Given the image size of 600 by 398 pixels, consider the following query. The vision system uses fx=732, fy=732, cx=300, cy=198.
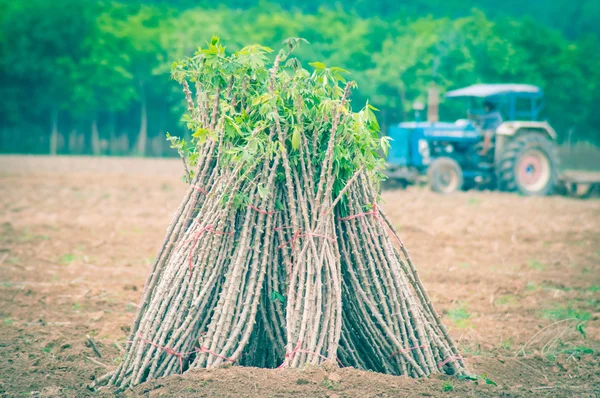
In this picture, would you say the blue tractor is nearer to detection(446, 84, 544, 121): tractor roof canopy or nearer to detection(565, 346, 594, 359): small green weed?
detection(446, 84, 544, 121): tractor roof canopy

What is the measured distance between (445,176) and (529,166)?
2698 millimetres

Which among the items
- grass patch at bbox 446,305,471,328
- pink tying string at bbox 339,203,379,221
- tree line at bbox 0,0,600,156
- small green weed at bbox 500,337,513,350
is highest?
tree line at bbox 0,0,600,156

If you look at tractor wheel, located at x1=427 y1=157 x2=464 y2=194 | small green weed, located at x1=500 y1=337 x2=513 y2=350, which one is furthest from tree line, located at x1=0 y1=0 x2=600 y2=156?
A: small green weed, located at x1=500 y1=337 x2=513 y2=350

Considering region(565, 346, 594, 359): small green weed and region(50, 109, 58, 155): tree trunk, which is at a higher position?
region(50, 109, 58, 155): tree trunk

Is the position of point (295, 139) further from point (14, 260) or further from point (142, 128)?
point (142, 128)

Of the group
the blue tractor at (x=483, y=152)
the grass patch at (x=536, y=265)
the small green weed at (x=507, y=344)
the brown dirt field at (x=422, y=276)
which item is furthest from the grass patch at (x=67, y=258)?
the blue tractor at (x=483, y=152)

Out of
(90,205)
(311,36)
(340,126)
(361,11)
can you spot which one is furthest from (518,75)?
(340,126)

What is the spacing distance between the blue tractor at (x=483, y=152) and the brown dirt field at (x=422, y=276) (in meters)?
2.04

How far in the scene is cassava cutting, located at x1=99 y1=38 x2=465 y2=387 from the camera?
4.99 meters

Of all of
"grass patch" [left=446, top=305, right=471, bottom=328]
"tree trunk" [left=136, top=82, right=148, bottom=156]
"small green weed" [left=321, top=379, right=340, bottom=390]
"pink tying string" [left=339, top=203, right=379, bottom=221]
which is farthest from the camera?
"tree trunk" [left=136, top=82, right=148, bottom=156]

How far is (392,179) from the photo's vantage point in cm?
2055

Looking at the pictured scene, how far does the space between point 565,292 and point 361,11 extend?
56215 mm

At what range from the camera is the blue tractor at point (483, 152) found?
65.7ft

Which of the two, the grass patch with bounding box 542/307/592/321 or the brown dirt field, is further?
the grass patch with bounding box 542/307/592/321
